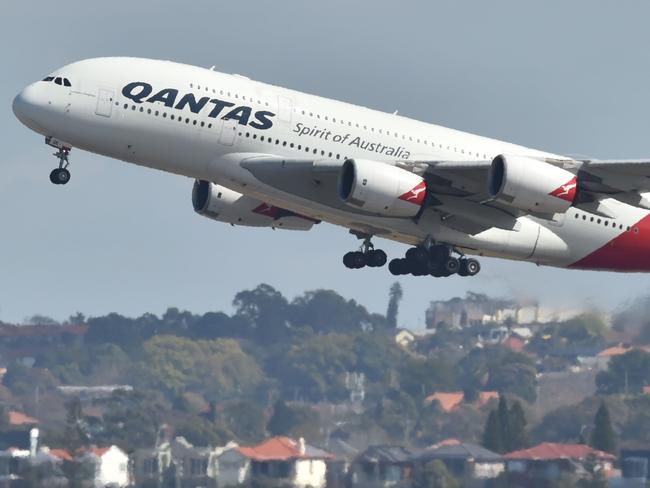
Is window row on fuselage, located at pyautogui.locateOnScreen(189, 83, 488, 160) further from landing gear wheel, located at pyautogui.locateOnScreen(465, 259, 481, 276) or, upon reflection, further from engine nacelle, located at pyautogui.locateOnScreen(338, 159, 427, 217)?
landing gear wheel, located at pyautogui.locateOnScreen(465, 259, 481, 276)

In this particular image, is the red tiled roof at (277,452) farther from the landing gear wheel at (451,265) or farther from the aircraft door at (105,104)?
the aircraft door at (105,104)

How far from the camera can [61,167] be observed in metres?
51.3

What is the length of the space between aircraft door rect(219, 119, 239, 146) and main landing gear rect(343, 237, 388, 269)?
7496 millimetres

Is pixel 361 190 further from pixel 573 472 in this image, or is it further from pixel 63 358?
pixel 63 358

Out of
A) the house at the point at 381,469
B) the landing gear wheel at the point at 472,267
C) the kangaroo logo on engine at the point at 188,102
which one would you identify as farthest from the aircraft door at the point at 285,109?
the house at the point at 381,469

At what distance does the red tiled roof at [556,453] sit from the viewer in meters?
58.3

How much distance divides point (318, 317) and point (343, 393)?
14.2m

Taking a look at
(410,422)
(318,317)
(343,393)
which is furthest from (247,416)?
(318,317)

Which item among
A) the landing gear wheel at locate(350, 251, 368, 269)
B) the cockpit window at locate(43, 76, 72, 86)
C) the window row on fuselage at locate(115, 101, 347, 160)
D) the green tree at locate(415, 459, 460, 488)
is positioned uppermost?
the cockpit window at locate(43, 76, 72, 86)

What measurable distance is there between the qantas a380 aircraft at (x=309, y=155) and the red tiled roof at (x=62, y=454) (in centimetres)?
1009

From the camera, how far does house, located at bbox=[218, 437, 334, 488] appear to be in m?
55.9

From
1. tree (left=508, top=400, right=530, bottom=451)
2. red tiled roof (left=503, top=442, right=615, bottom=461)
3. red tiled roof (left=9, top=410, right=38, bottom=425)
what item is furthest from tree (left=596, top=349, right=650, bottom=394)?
red tiled roof (left=9, top=410, right=38, bottom=425)

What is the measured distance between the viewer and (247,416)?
70.8m

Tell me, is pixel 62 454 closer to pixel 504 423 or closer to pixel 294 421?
pixel 294 421
